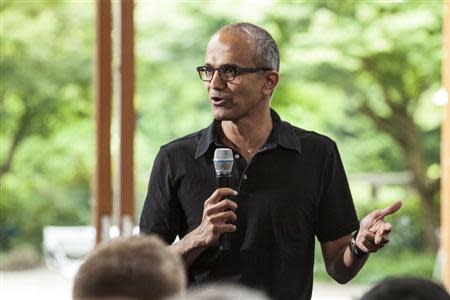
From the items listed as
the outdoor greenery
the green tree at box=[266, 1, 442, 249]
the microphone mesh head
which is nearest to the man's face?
the microphone mesh head

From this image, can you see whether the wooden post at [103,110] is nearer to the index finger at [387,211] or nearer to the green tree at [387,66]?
the green tree at [387,66]

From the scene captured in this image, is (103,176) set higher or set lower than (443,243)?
higher

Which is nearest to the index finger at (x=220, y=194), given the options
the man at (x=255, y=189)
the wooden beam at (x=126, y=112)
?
the man at (x=255, y=189)

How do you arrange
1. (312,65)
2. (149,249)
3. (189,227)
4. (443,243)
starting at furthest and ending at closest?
(312,65)
(443,243)
(189,227)
(149,249)

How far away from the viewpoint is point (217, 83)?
9.44 ft

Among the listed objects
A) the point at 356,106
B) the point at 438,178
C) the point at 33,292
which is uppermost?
the point at 356,106

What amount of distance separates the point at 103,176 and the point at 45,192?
0.27 metres

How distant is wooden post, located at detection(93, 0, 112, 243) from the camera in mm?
4941

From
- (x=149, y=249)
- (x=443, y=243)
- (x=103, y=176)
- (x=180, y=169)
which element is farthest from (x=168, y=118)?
(x=149, y=249)

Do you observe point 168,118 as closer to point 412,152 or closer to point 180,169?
point 412,152

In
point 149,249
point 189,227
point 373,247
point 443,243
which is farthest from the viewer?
point 443,243

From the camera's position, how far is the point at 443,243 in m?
4.97

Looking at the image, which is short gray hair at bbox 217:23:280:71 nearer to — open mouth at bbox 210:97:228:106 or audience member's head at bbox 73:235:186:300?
open mouth at bbox 210:97:228:106

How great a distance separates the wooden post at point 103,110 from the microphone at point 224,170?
2.20 metres
